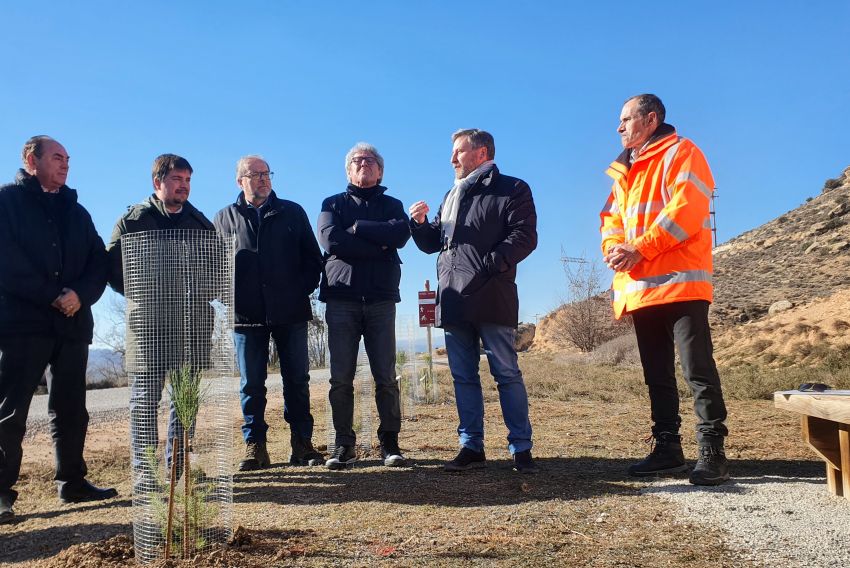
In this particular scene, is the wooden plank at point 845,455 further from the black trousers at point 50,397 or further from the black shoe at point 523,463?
the black trousers at point 50,397

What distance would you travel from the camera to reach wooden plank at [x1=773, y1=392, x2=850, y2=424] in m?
3.42

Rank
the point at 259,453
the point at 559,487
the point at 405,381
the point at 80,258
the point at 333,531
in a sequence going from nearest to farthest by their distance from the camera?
the point at 333,531 → the point at 559,487 → the point at 80,258 → the point at 259,453 → the point at 405,381

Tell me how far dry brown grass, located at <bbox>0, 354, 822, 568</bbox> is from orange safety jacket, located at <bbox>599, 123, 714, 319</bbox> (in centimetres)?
117

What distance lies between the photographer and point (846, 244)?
2277cm

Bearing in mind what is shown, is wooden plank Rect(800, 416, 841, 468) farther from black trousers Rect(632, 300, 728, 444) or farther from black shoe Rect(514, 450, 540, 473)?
black shoe Rect(514, 450, 540, 473)

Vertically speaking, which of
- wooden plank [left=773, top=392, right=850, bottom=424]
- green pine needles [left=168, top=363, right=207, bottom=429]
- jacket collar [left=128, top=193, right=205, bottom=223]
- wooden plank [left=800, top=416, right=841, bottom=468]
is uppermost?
jacket collar [left=128, top=193, right=205, bottom=223]

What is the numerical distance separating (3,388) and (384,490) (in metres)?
2.48

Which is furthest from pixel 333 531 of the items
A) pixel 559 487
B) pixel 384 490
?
pixel 559 487

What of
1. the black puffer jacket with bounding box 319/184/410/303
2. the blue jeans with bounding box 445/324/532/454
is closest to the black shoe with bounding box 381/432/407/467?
the blue jeans with bounding box 445/324/532/454

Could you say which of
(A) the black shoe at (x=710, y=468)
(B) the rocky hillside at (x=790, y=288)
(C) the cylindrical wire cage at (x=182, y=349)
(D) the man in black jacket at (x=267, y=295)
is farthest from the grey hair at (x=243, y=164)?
(B) the rocky hillside at (x=790, y=288)

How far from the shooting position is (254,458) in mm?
5168

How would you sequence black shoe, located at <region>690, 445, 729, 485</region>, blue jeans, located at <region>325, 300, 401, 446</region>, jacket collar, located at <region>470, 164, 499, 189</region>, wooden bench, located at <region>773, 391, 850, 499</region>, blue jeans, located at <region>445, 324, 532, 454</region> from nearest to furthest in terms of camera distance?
wooden bench, located at <region>773, 391, 850, 499</region> < black shoe, located at <region>690, 445, 729, 485</region> < blue jeans, located at <region>445, 324, 532, 454</region> < jacket collar, located at <region>470, 164, 499, 189</region> < blue jeans, located at <region>325, 300, 401, 446</region>

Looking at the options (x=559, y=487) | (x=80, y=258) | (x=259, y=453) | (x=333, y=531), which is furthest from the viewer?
(x=259, y=453)

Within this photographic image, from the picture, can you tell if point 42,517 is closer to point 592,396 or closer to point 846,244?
point 592,396
